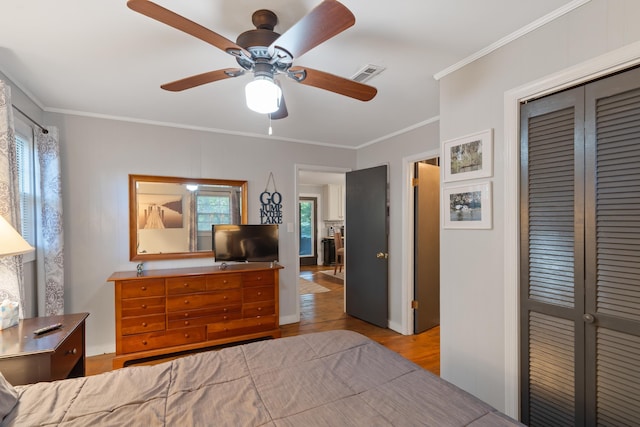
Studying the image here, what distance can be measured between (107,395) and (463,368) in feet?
6.61

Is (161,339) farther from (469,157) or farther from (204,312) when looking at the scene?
(469,157)

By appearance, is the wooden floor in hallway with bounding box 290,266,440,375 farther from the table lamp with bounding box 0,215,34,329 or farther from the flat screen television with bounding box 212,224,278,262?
the table lamp with bounding box 0,215,34,329

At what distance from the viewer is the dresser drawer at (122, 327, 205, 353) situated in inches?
112

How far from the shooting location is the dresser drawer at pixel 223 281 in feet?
10.3

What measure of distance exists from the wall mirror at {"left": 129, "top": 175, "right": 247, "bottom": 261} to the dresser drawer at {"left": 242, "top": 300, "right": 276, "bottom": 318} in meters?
0.79

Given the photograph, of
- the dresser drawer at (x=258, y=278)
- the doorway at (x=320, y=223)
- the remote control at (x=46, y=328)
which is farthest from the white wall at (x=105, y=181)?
the doorway at (x=320, y=223)

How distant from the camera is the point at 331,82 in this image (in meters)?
1.69

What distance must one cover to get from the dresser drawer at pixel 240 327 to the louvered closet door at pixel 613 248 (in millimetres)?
2712

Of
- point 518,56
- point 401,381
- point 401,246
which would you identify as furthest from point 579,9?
point 401,246

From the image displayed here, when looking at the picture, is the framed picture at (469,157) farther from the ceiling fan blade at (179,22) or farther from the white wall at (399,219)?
the ceiling fan blade at (179,22)

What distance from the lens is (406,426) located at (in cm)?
→ 103

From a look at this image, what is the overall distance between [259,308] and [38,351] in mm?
2022

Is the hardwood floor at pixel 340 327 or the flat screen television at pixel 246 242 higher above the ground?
the flat screen television at pixel 246 242

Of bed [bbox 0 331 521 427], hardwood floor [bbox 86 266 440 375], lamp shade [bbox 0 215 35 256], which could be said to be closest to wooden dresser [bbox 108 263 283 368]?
hardwood floor [bbox 86 266 440 375]
